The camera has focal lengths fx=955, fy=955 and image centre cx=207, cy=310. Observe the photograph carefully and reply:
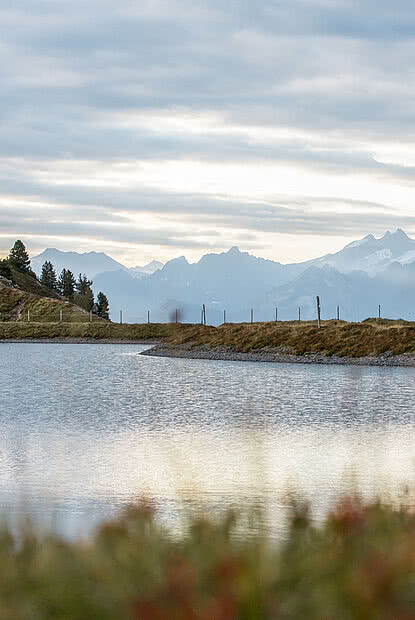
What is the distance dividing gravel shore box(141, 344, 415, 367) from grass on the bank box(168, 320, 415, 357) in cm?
74

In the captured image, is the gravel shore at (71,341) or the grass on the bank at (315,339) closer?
the grass on the bank at (315,339)

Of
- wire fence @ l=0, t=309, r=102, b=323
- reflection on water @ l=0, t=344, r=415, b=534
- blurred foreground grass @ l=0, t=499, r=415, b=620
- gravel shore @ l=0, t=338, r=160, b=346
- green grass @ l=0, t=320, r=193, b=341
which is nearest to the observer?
blurred foreground grass @ l=0, t=499, r=415, b=620

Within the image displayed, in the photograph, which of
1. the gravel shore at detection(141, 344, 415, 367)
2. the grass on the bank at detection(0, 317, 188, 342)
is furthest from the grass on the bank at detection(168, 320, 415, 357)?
the grass on the bank at detection(0, 317, 188, 342)

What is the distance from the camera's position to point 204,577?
667 centimetres

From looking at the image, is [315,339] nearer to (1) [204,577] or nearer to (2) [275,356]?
(2) [275,356]

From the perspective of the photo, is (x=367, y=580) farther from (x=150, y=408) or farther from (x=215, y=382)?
(x=215, y=382)

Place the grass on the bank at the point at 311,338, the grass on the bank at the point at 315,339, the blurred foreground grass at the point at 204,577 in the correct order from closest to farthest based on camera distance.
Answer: the blurred foreground grass at the point at 204,577 < the grass on the bank at the point at 315,339 < the grass on the bank at the point at 311,338

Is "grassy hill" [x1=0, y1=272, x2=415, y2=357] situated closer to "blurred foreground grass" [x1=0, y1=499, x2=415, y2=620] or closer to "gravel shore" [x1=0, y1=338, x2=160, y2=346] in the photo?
"gravel shore" [x1=0, y1=338, x2=160, y2=346]

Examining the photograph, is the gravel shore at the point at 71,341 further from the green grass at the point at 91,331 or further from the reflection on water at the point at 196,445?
the reflection on water at the point at 196,445

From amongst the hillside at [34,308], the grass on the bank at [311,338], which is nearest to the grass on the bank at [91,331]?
the hillside at [34,308]

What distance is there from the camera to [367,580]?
659 centimetres

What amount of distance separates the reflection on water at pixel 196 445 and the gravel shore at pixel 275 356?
2512 cm

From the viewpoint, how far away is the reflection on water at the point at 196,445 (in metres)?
16.8

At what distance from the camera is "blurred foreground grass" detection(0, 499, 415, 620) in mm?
6133
